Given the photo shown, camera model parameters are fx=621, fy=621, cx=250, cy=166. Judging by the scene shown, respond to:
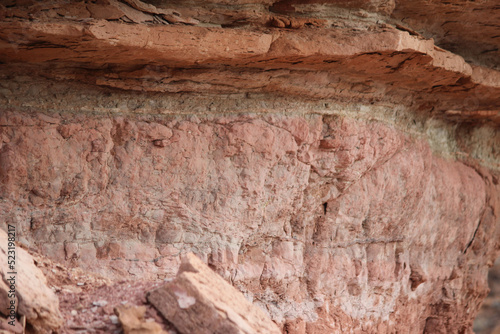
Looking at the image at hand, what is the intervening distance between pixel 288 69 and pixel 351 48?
0.48 meters

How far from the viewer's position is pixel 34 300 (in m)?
2.73

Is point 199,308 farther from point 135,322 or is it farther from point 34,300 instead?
point 34,300

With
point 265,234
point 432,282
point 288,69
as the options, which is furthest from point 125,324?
point 432,282

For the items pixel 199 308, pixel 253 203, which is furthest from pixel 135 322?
pixel 253 203

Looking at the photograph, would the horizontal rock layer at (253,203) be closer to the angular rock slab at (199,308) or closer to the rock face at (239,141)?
the rock face at (239,141)

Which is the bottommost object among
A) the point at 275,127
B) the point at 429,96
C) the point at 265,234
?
the point at 265,234

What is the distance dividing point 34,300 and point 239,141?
6.59 feet

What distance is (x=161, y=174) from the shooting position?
13.7 feet

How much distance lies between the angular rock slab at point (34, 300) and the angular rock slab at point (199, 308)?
17.6 inches

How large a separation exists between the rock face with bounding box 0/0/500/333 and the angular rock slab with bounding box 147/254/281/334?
1.11 m

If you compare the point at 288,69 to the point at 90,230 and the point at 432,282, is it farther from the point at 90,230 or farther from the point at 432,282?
the point at 432,282

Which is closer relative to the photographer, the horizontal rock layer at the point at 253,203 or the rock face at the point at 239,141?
the rock face at the point at 239,141

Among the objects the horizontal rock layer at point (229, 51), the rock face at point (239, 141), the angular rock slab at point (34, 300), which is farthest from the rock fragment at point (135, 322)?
the horizontal rock layer at point (229, 51)

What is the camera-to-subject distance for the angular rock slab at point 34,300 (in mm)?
2678
